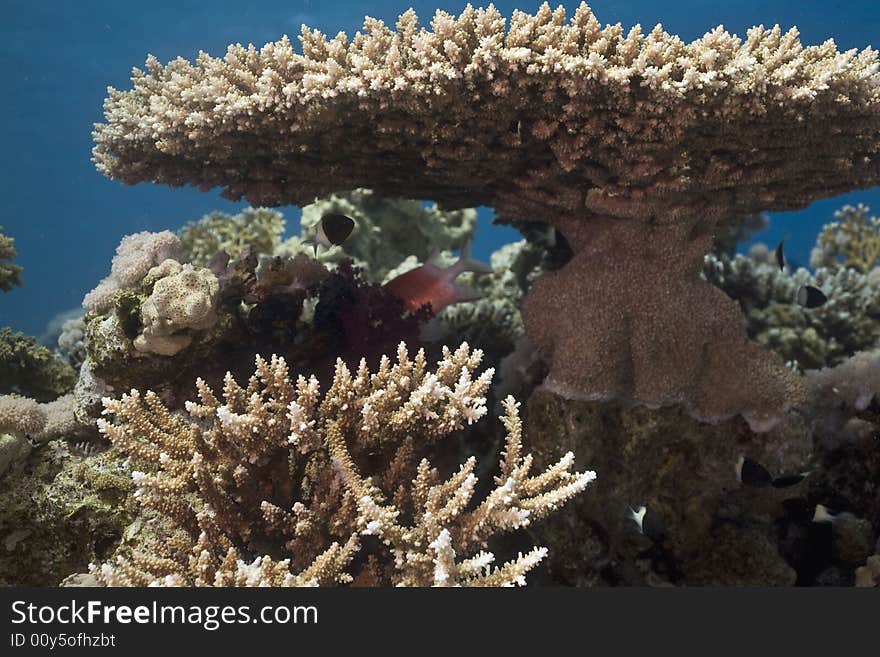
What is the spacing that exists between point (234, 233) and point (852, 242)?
8.59 m

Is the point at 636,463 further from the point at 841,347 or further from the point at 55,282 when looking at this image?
the point at 55,282

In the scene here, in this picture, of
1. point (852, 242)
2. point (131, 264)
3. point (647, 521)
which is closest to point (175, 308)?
point (131, 264)

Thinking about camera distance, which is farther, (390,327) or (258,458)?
(390,327)

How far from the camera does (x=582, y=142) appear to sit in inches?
116

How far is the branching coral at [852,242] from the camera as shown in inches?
311

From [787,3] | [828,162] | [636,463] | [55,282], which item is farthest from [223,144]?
[55,282]

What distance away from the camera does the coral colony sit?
8.34ft

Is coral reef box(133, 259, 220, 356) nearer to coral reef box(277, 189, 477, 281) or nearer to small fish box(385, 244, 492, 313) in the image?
small fish box(385, 244, 492, 313)

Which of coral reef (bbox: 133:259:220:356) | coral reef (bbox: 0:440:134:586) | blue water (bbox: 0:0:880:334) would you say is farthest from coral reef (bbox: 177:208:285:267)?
coral reef (bbox: 0:440:134:586)

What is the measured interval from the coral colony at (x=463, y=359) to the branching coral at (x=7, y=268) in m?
0.03

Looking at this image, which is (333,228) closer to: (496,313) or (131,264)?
(131,264)

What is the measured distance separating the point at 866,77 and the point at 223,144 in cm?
326

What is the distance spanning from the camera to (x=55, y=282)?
86750 millimetres

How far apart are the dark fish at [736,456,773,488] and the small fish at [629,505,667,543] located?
553 mm
